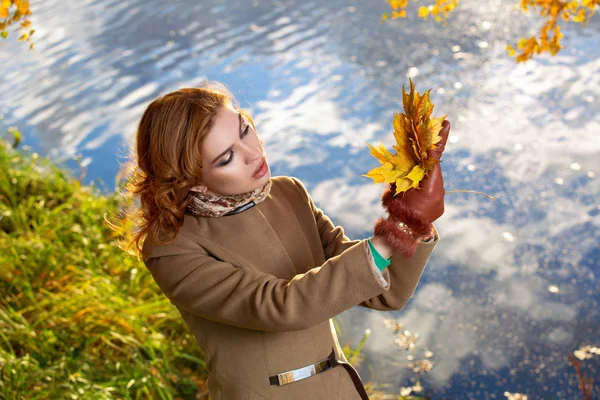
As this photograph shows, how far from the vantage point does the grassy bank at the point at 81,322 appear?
9.11ft

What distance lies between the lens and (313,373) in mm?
1577

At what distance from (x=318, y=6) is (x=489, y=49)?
3131mm

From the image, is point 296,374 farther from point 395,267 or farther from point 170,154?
point 170,154

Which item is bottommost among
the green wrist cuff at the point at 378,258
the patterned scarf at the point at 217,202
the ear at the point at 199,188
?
the green wrist cuff at the point at 378,258

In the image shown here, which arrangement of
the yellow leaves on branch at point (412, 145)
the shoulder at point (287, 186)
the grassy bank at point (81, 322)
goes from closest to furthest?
the yellow leaves on branch at point (412, 145)
the shoulder at point (287, 186)
the grassy bank at point (81, 322)

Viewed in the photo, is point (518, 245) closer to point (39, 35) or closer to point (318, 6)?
point (318, 6)

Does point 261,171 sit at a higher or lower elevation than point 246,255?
higher

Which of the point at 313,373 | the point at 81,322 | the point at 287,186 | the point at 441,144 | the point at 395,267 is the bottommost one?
the point at 81,322

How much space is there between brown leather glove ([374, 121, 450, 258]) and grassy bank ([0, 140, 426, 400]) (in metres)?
1.38

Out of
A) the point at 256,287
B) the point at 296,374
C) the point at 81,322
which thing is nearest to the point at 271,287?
the point at 256,287

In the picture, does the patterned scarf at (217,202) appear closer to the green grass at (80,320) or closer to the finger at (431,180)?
the finger at (431,180)

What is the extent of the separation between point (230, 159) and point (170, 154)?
0.46 ft

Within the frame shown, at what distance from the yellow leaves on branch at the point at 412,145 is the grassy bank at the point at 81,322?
4.59 feet

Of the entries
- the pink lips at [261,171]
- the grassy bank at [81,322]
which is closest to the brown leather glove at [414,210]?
the pink lips at [261,171]
